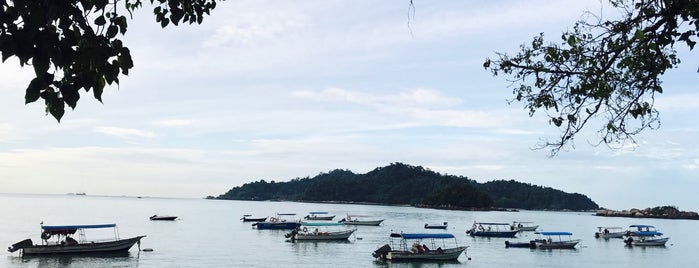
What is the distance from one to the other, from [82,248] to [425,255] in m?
26.8

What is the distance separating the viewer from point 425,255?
4678 cm

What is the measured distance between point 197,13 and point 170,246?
5392cm

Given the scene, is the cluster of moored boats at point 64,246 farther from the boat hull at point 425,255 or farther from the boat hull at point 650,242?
the boat hull at point 650,242

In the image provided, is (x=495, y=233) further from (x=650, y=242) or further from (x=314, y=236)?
(x=314, y=236)

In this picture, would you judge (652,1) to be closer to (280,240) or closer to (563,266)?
(563,266)

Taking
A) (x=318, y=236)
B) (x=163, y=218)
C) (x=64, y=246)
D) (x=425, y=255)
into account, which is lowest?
(x=425, y=255)

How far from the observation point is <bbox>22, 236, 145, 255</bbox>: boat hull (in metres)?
43.8

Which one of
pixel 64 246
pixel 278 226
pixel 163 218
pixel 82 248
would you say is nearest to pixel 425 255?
pixel 82 248

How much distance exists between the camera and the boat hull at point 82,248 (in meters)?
43.8

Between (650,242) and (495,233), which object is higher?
(495,233)

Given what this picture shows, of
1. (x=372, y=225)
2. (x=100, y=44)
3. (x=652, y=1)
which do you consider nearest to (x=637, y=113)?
(x=652, y=1)

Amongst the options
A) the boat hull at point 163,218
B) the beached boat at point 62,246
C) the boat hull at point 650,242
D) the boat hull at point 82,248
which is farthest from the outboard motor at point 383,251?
the boat hull at point 163,218

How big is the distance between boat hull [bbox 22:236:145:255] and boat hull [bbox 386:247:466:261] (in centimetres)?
2110

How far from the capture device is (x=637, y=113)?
23.0ft
